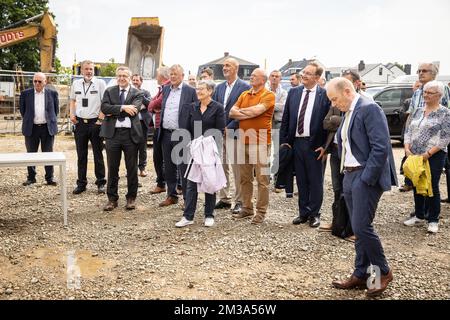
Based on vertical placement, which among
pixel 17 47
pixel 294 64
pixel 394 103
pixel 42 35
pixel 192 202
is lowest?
pixel 192 202

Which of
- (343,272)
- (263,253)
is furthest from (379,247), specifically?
(263,253)

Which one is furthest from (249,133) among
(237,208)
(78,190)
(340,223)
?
(78,190)

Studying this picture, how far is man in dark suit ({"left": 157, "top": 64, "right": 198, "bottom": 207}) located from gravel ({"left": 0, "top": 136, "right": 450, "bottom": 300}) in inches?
21.2

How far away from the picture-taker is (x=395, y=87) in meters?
13.3

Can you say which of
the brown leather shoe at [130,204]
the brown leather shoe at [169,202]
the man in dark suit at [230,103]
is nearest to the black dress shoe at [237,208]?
the man in dark suit at [230,103]

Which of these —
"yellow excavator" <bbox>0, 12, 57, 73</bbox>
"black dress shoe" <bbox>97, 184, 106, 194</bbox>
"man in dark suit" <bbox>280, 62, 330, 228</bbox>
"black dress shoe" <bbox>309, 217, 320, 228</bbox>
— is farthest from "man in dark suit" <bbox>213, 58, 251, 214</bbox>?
"yellow excavator" <bbox>0, 12, 57, 73</bbox>

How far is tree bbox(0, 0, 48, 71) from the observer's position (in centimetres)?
3470

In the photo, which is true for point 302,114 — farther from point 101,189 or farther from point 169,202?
point 101,189

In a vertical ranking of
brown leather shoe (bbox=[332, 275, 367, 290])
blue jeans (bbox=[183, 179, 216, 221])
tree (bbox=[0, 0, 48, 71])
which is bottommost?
brown leather shoe (bbox=[332, 275, 367, 290])

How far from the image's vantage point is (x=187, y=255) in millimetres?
4527

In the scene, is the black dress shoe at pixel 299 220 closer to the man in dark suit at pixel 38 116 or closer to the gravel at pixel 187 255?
the gravel at pixel 187 255

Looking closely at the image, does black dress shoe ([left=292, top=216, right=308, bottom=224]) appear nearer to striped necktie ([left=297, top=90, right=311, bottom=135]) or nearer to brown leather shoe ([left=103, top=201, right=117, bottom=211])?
striped necktie ([left=297, top=90, right=311, bottom=135])

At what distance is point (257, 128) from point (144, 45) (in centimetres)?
1361

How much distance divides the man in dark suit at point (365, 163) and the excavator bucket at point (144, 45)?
1486cm
